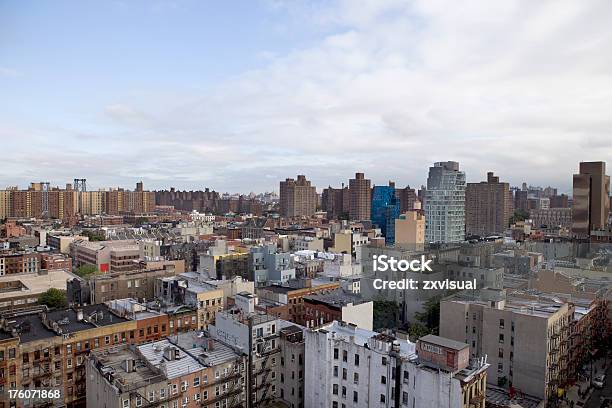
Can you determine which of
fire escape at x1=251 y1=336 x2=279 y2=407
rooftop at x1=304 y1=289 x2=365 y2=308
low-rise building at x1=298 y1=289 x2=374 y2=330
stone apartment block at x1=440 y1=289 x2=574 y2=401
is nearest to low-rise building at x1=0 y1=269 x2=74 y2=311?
low-rise building at x1=298 y1=289 x2=374 y2=330

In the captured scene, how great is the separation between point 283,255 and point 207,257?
47.1ft

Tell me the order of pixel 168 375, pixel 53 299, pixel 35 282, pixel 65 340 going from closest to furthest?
pixel 168 375
pixel 65 340
pixel 53 299
pixel 35 282

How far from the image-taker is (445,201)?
110 m

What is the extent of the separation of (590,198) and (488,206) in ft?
127

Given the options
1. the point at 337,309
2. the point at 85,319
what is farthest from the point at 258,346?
the point at 85,319

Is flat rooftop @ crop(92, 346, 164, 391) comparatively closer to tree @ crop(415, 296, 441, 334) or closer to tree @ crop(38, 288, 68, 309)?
tree @ crop(38, 288, 68, 309)

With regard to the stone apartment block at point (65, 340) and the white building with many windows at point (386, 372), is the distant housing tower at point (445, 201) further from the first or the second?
the stone apartment block at point (65, 340)

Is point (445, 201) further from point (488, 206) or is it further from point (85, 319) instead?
point (85, 319)

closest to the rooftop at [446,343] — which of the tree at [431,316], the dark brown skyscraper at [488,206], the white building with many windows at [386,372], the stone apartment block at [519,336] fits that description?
the white building with many windows at [386,372]

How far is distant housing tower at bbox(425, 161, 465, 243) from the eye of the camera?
109688 mm

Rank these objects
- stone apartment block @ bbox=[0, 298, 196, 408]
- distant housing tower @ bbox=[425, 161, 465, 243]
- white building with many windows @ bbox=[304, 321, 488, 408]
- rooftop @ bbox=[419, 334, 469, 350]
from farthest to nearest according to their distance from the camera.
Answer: distant housing tower @ bbox=[425, 161, 465, 243] → stone apartment block @ bbox=[0, 298, 196, 408] → rooftop @ bbox=[419, 334, 469, 350] → white building with many windows @ bbox=[304, 321, 488, 408]

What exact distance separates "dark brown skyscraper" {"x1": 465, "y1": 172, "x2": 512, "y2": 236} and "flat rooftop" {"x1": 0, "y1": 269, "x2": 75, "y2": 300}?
142246 mm

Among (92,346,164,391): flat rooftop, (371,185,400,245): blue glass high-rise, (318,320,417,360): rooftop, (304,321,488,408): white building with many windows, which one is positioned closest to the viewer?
(304,321,488,408): white building with many windows

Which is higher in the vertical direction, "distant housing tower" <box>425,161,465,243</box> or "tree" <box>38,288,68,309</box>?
"distant housing tower" <box>425,161,465,243</box>
